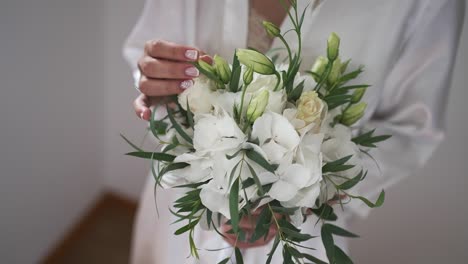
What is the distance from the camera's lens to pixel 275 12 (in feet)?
2.65

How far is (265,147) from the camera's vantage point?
46 centimetres

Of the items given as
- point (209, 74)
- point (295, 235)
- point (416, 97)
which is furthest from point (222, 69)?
point (416, 97)

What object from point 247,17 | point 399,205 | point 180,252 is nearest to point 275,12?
point 247,17

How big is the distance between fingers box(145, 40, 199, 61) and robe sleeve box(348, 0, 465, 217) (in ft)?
1.16

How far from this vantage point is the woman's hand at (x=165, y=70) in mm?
584

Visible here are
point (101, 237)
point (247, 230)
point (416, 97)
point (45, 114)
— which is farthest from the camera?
point (101, 237)

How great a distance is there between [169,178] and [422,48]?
548 mm

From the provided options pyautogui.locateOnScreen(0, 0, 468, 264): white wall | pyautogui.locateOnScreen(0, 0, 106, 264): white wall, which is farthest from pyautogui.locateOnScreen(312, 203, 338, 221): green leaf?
pyautogui.locateOnScreen(0, 0, 106, 264): white wall

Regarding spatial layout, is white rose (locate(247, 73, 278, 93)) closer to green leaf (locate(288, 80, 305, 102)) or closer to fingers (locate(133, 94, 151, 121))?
green leaf (locate(288, 80, 305, 102))

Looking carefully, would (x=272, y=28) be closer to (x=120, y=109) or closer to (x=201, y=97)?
(x=201, y=97)

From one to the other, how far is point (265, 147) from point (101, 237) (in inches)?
56.5

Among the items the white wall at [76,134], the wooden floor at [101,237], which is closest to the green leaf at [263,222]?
the white wall at [76,134]

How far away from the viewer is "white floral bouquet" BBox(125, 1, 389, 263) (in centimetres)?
45

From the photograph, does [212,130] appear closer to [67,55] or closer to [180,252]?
[180,252]
